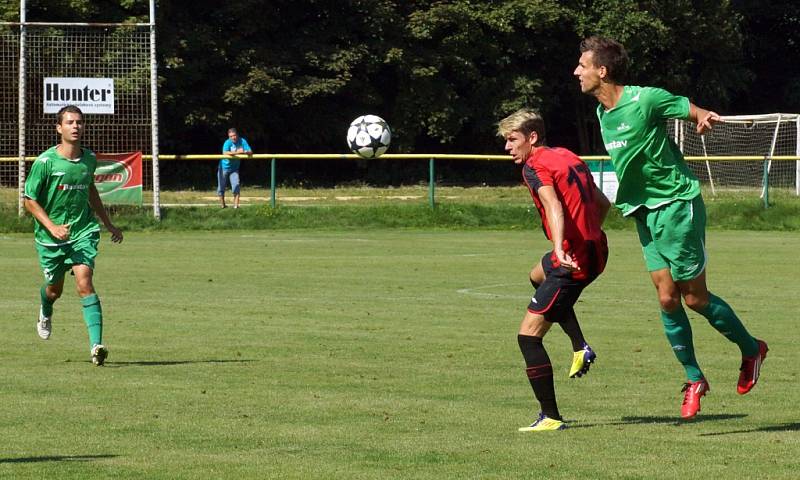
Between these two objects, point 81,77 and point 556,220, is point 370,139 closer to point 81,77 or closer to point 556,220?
point 81,77

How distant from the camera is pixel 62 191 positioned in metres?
11.8

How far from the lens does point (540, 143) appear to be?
8445mm

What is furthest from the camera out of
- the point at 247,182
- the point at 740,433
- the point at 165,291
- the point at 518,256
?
the point at 247,182

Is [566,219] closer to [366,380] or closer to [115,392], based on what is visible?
[366,380]

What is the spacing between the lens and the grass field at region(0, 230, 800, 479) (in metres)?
7.18

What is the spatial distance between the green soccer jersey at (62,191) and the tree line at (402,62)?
33862mm

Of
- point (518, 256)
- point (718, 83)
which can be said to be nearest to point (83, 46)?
point (518, 256)

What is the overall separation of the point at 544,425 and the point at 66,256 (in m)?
5.18

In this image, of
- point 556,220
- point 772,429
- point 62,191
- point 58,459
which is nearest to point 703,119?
point 556,220

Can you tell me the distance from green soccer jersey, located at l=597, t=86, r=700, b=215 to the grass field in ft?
4.27

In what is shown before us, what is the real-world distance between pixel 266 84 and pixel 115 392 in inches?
1488

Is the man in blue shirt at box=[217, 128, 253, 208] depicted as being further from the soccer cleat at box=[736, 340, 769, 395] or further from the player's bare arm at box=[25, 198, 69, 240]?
the soccer cleat at box=[736, 340, 769, 395]

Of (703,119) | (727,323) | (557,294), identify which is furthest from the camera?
(727,323)

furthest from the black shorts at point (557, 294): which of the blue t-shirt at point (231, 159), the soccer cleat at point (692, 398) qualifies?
the blue t-shirt at point (231, 159)
